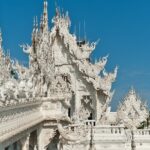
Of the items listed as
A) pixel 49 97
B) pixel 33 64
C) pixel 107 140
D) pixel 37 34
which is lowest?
pixel 107 140

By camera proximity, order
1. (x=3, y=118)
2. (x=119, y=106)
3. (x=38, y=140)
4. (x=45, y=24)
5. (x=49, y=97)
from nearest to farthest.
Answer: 1. (x=3, y=118)
2. (x=38, y=140)
3. (x=49, y=97)
4. (x=45, y=24)
5. (x=119, y=106)

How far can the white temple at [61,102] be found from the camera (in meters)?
12.5

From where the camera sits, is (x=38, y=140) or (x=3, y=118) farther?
(x=38, y=140)

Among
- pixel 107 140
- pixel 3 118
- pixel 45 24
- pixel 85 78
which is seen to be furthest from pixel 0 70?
pixel 85 78

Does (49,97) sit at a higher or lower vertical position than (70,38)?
lower

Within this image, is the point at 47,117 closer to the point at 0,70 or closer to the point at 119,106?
the point at 0,70

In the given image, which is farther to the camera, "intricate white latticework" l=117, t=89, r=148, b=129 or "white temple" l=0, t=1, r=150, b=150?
"intricate white latticework" l=117, t=89, r=148, b=129

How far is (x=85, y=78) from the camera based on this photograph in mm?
26438

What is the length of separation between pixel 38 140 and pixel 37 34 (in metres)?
4.83

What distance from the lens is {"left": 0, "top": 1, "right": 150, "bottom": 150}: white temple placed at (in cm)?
1255

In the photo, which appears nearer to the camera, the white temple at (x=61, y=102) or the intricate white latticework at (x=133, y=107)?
the white temple at (x=61, y=102)

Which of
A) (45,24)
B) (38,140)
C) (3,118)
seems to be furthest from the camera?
(45,24)

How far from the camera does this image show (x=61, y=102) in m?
20.5

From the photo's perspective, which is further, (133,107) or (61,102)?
(133,107)
